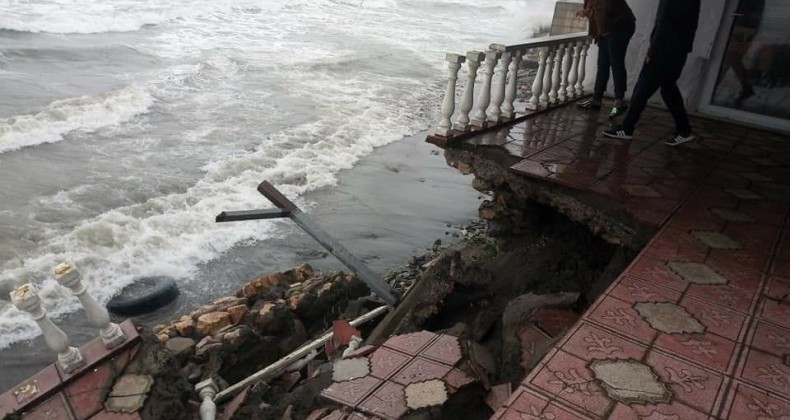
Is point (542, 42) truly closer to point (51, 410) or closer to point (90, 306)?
point (90, 306)

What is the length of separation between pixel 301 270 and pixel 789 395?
16.4 ft

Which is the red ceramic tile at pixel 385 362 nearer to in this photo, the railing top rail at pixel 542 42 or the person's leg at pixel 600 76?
the railing top rail at pixel 542 42

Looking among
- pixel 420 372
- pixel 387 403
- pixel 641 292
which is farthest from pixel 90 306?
pixel 641 292

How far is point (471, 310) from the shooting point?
4.21 metres

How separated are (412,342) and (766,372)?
69.1 inches

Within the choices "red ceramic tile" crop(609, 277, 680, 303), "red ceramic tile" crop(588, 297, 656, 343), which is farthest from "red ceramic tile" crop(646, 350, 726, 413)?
"red ceramic tile" crop(609, 277, 680, 303)

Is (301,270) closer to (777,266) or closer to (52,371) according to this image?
(52,371)

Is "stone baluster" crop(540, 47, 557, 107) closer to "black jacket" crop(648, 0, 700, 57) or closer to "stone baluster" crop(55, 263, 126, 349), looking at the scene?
"black jacket" crop(648, 0, 700, 57)

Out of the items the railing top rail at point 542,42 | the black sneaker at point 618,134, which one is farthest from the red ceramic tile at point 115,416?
the black sneaker at point 618,134

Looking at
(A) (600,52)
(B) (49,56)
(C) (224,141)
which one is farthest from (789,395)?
(B) (49,56)

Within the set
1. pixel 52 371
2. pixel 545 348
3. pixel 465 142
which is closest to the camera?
pixel 545 348

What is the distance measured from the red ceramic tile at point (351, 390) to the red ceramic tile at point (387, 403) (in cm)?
4

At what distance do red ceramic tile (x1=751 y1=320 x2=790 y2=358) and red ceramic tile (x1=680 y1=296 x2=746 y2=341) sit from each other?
0.07m

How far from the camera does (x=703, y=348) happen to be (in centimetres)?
254
